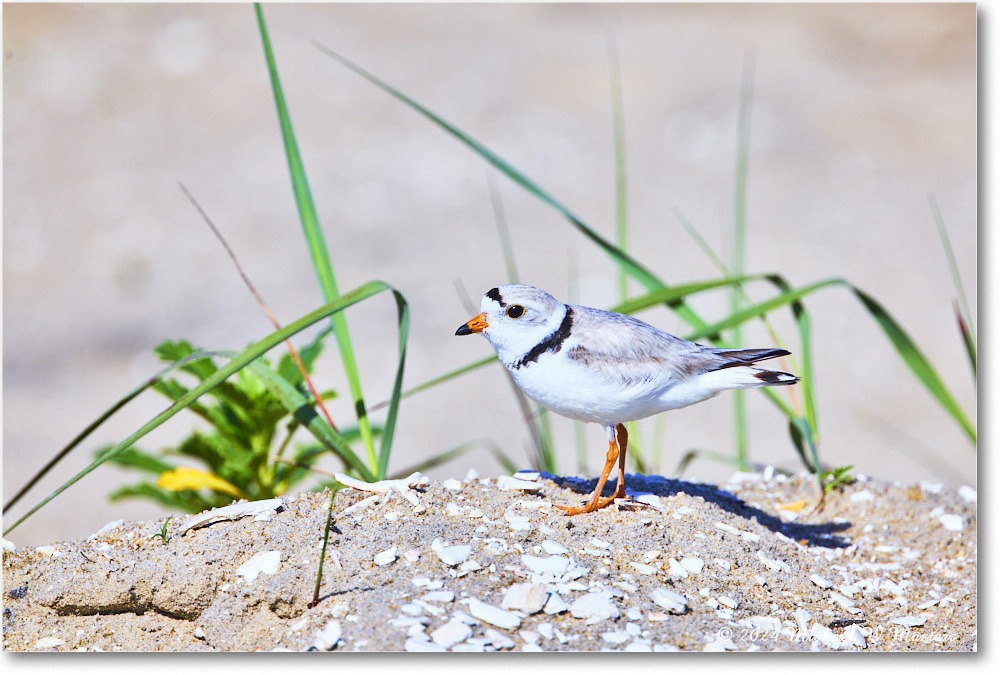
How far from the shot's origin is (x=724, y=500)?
3.03 metres

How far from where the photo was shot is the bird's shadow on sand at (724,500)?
2869mm

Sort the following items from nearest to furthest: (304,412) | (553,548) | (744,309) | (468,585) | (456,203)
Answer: (468,585) < (553,548) < (304,412) < (744,309) < (456,203)

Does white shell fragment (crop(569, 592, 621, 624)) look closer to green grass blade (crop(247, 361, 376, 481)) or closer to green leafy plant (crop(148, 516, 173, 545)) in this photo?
green grass blade (crop(247, 361, 376, 481))

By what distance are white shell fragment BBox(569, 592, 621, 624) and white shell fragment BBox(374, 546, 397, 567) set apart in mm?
475

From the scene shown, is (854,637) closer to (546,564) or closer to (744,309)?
(546,564)

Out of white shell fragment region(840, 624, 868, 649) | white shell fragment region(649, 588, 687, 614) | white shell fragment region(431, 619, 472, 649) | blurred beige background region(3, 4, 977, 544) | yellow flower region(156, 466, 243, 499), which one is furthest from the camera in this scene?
blurred beige background region(3, 4, 977, 544)

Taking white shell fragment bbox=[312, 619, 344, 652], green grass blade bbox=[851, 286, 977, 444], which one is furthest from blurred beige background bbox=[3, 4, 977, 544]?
white shell fragment bbox=[312, 619, 344, 652]

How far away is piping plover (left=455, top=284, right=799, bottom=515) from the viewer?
241 cm

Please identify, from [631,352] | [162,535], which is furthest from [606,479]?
[162,535]

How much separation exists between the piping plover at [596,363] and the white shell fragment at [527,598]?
409 mm

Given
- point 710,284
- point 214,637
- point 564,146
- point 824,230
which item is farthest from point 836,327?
point 214,637

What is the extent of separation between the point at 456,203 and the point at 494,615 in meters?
5.12

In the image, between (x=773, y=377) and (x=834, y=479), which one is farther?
(x=834, y=479)

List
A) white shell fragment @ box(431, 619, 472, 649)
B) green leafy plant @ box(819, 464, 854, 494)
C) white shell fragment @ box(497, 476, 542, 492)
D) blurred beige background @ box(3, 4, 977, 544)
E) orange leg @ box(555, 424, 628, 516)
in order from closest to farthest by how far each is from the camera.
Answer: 1. white shell fragment @ box(431, 619, 472, 649)
2. orange leg @ box(555, 424, 628, 516)
3. white shell fragment @ box(497, 476, 542, 492)
4. green leafy plant @ box(819, 464, 854, 494)
5. blurred beige background @ box(3, 4, 977, 544)
